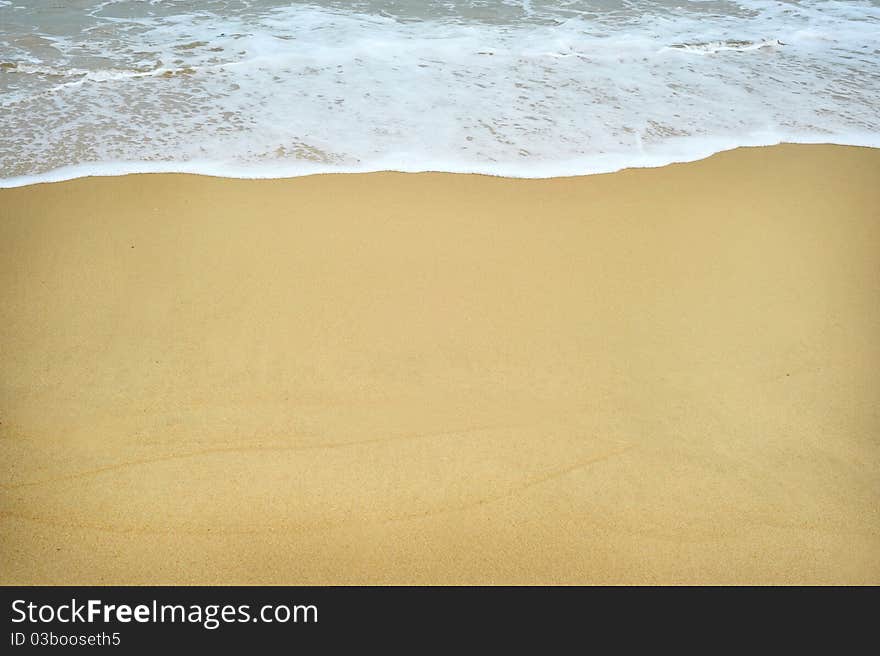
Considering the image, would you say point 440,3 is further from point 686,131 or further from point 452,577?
point 452,577

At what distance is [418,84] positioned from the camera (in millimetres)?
4457

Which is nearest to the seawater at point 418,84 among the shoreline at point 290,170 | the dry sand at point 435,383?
the shoreline at point 290,170

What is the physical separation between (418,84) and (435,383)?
2.67 m

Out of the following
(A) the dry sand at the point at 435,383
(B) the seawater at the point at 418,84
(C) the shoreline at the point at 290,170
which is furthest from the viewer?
(B) the seawater at the point at 418,84

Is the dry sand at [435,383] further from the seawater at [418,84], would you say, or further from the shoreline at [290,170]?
the seawater at [418,84]

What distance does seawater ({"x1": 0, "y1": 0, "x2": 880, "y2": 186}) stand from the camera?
3.62m

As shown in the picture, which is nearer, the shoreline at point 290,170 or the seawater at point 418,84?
the shoreline at point 290,170

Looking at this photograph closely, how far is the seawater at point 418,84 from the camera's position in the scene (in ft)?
11.9

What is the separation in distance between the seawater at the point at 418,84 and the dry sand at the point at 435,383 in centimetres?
33

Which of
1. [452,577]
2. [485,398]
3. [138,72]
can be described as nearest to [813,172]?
[485,398]

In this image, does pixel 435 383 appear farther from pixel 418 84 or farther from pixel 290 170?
pixel 418 84

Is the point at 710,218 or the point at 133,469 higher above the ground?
the point at 710,218

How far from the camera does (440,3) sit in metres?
5.94
